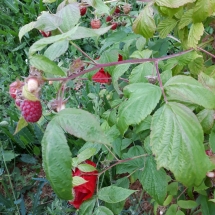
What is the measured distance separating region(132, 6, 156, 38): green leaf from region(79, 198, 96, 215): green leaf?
0.34 metres

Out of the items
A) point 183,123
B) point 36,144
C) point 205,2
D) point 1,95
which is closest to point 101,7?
point 205,2

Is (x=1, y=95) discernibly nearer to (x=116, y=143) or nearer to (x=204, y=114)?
(x=116, y=143)

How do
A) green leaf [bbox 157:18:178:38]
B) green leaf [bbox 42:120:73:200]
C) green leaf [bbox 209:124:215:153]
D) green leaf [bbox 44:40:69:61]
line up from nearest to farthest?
green leaf [bbox 42:120:73:200] → green leaf [bbox 44:40:69:61] → green leaf [bbox 209:124:215:153] → green leaf [bbox 157:18:178:38]

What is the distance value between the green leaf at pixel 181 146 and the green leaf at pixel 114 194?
0.25 metres

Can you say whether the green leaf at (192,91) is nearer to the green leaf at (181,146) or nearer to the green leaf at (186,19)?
the green leaf at (181,146)

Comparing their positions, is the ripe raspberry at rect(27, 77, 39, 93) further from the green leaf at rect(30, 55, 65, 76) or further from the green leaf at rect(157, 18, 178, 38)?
the green leaf at rect(157, 18, 178, 38)

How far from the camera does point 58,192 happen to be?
0.41 meters

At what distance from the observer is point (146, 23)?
24.1 inches

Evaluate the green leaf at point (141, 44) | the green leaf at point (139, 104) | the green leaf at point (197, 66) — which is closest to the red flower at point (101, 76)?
the green leaf at point (141, 44)

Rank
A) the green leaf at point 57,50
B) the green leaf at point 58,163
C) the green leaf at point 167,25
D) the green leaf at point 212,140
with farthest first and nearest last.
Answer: the green leaf at point 167,25
the green leaf at point 212,140
the green leaf at point 57,50
the green leaf at point 58,163

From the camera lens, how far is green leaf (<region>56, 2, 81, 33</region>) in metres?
0.55

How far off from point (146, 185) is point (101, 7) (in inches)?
13.2

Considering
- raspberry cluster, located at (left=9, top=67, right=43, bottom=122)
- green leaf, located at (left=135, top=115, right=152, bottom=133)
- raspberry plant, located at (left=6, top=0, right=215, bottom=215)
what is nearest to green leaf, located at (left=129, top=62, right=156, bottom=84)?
raspberry plant, located at (left=6, top=0, right=215, bottom=215)

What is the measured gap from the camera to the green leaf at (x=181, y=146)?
44 centimetres
